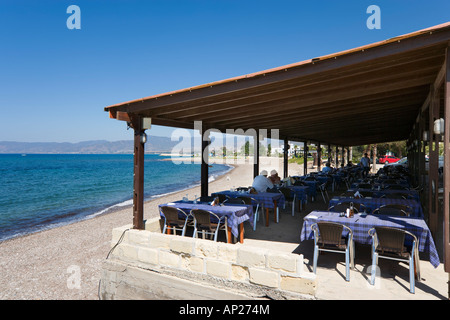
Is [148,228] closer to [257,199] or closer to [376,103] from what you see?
[257,199]

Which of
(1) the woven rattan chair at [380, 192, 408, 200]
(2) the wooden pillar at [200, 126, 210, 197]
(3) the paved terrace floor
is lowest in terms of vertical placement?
(3) the paved terrace floor

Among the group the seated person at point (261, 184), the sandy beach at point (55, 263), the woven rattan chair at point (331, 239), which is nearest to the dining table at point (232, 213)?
the woven rattan chair at point (331, 239)

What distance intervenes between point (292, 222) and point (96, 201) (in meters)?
14.4

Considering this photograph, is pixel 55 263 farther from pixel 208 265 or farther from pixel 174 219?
pixel 208 265

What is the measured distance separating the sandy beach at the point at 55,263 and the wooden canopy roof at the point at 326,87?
9.67 feet

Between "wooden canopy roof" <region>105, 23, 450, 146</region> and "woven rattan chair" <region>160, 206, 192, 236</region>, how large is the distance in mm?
1611

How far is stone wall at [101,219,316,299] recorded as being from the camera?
2.81m

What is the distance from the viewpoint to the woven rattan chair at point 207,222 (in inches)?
165

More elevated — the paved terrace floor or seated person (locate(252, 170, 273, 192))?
seated person (locate(252, 170, 273, 192))

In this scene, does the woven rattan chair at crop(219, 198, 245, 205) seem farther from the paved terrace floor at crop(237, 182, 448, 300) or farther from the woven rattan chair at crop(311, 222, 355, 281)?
the woven rattan chair at crop(311, 222, 355, 281)

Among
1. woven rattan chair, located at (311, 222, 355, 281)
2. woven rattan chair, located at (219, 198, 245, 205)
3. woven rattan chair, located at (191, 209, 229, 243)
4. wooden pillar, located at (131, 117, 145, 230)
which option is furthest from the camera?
woven rattan chair, located at (219, 198, 245, 205)

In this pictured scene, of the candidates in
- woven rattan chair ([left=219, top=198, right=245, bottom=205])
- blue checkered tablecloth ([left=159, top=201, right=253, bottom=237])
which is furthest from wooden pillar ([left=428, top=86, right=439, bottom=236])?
woven rattan chair ([left=219, top=198, right=245, bottom=205])

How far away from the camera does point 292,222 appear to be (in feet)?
19.2
